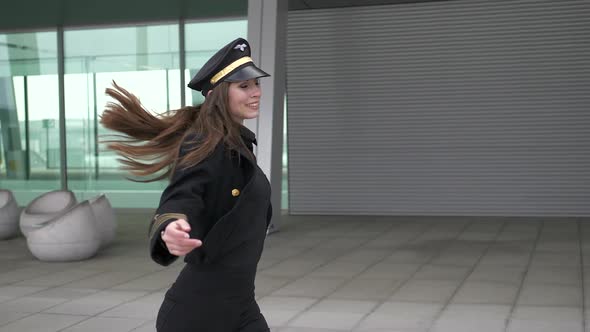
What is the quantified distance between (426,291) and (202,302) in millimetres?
5261

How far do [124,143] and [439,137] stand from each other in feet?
40.1

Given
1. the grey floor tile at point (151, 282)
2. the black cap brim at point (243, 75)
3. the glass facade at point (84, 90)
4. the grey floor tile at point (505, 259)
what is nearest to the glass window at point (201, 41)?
the glass facade at point (84, 90)

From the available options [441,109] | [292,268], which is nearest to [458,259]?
[292,268]

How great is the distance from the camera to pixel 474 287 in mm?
7672

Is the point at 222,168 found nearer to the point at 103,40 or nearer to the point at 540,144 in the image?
the point at 540,144

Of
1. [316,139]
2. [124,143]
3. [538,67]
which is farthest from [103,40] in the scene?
[124,143]

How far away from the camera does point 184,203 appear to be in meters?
2.37

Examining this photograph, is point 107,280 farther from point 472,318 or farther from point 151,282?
point 472,318

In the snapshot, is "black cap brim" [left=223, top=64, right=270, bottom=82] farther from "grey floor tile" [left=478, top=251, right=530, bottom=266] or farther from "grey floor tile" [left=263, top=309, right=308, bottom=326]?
"grey floor tile" [left=478, top=251, right=530, bottom=266]

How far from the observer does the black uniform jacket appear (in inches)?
93.6

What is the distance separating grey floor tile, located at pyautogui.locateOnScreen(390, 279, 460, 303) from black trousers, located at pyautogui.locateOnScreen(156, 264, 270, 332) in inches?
187

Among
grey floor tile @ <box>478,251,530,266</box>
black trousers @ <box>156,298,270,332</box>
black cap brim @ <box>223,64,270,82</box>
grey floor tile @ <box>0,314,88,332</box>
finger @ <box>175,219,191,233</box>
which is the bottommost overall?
grey floor tile @ <box>0,314,88,332</box>

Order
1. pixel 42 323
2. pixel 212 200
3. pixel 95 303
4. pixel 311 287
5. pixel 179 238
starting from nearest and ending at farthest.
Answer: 1. pixel 179 238
2. pixel 212 200
3. pixel 42 323
4. pixel 95 303
5. pixel 311 287

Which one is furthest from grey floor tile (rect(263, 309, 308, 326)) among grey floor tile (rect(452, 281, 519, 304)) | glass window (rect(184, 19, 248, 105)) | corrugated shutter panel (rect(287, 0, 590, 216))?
glass window (rect(184, 19, 248, 105))
